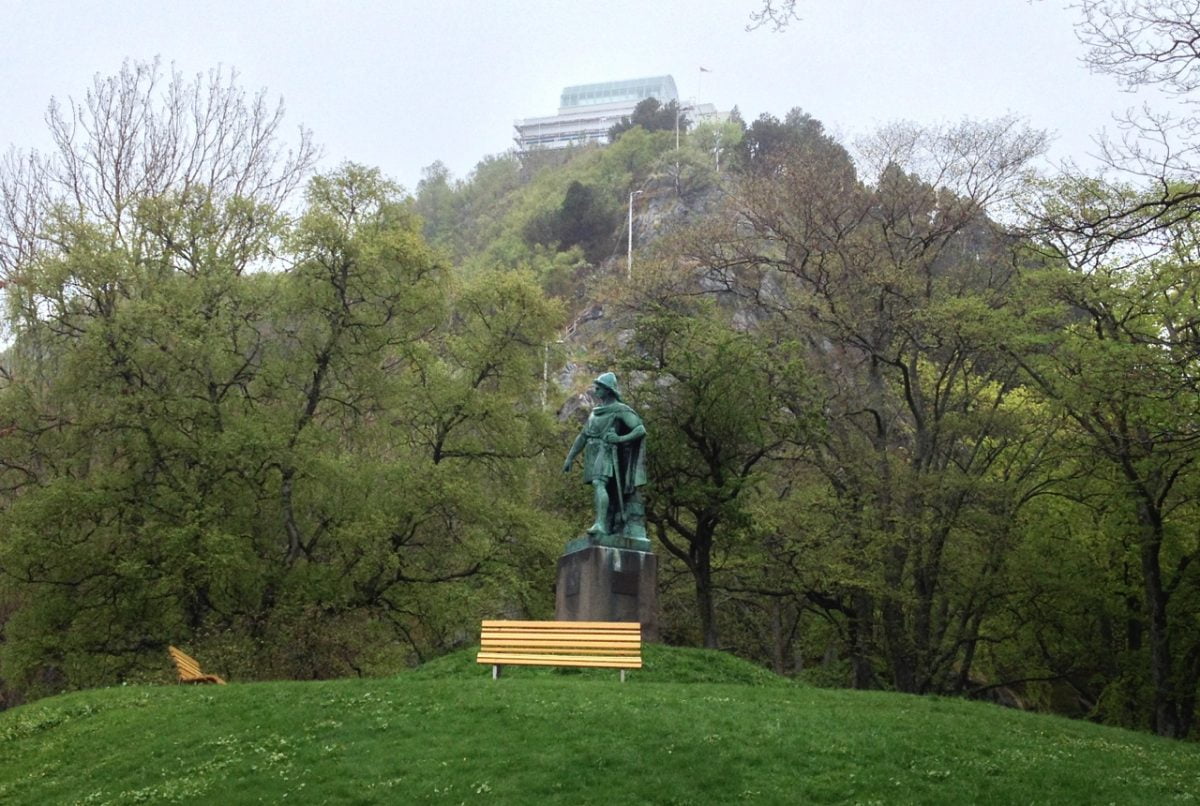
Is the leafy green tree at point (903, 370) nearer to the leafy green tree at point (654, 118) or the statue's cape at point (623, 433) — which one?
the statue's cape at point (623, 433)

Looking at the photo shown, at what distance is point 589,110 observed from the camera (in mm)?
163500

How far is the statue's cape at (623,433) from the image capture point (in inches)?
718

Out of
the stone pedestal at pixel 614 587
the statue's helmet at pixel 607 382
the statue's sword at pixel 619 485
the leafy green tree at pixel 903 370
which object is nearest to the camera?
the stone pedestal at pixel 614 587

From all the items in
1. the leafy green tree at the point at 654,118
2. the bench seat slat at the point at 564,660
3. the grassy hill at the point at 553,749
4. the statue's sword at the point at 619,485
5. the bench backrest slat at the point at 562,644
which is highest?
the leafy green tree at the point at 654,118

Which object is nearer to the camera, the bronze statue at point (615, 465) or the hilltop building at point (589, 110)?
the bronze statue at point (615, 465)

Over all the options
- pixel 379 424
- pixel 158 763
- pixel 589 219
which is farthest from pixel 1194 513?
pixel 589 219

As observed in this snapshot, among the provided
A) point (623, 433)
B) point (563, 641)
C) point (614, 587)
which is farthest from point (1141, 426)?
point (563, 641)

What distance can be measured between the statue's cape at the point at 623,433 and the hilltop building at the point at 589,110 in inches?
4798

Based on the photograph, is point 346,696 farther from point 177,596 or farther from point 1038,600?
point 1038,600

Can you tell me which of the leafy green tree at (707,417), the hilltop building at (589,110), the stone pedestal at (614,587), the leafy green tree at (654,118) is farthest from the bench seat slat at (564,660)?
the hilltop building at (589,110)

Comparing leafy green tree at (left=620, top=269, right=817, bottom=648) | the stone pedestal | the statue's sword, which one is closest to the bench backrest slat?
the stone pedestal

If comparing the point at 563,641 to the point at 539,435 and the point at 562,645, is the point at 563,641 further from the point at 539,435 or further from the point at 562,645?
the point at 539,435

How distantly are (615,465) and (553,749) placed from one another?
24.5 ft

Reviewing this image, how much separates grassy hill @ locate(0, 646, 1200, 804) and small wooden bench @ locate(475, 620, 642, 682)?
1.08ft
